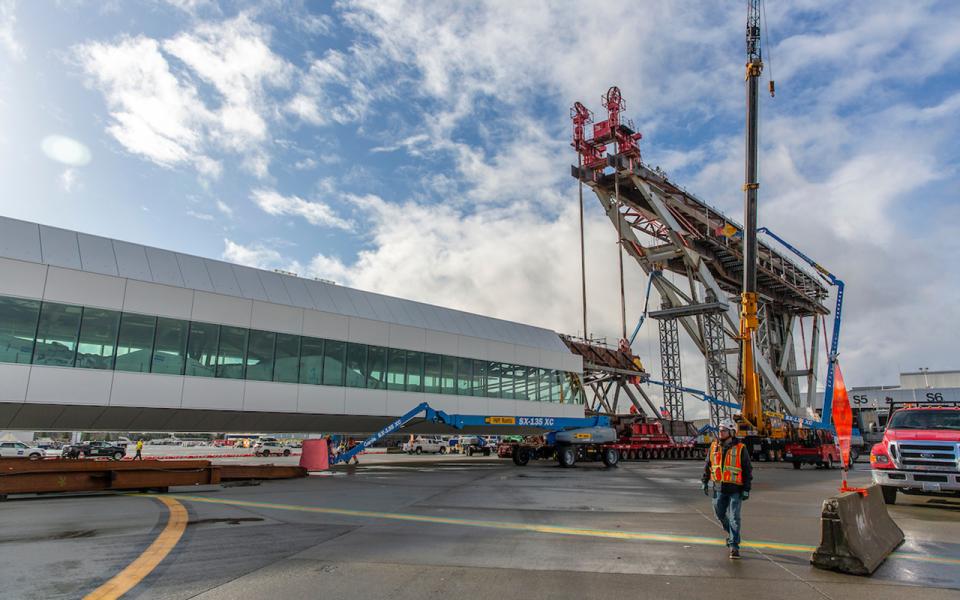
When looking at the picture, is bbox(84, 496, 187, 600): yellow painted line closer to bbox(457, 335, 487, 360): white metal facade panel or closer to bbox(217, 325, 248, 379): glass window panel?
bbox(217, 325, 248, 379): glass window panel

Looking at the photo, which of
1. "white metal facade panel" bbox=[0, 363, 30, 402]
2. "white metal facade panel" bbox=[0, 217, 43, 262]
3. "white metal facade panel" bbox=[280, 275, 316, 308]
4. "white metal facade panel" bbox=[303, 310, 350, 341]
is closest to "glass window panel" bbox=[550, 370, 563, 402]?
"white metal facade panel" bbox=[303, 310, 350, 341]

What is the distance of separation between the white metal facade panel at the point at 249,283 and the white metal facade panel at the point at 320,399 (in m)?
4.78

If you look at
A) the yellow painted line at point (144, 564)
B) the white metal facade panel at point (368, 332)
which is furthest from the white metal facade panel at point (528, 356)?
the yellow painted line at point (144, 564)

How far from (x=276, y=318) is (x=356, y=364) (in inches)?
194

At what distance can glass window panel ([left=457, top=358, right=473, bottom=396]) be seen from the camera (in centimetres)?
3378

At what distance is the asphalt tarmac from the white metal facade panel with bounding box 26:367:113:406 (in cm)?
776

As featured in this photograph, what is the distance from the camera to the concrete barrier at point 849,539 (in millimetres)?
6324

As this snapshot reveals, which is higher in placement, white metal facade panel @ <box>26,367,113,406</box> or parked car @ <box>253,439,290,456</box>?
white metal facade panel @ <box>26,367,113,406</box>

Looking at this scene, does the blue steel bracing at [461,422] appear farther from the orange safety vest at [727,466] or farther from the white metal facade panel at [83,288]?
the orange safety vest at [727,466]

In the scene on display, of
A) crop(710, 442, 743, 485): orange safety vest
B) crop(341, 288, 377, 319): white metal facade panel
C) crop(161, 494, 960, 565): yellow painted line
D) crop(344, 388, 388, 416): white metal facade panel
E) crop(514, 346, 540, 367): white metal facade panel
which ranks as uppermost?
crop(341, 288, 377, 319): white metal facade panel

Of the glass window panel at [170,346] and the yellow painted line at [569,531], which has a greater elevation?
the glass window panel at [170,346]

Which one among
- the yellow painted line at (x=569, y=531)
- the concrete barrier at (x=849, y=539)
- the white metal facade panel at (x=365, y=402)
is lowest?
the yellow painted line at (x=569, y=531)

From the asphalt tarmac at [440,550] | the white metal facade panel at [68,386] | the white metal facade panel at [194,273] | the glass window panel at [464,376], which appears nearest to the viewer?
the asphalt tarmac at [440,550]

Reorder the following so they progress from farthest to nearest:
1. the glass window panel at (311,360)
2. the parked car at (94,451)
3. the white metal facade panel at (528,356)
→ the white metal facade panel at (528,356), the parked car at (94,451), the glass window panel at (311,360)
